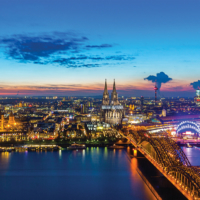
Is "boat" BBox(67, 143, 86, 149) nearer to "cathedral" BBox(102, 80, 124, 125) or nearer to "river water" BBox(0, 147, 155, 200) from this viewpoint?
"river water" BBox(0, 147, 155, 200)

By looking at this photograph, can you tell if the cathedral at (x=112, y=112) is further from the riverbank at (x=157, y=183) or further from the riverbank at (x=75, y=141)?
the riverbank at (x=157, y=183)

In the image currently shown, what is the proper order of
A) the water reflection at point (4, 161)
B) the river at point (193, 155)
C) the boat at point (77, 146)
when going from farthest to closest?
1. the boat at point (77, 146)
2. the river at point (193, 155)
3. the water reflection at point (4, 161)

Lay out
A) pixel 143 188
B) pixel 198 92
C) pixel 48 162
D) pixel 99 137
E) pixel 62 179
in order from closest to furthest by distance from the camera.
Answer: pixel 143 188 → pixel 62 179 → pixel 48 162 → pixel 99 137 → pixel 198 92

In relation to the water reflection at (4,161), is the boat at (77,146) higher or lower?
higher

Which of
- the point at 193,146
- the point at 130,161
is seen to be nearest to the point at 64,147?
the point at 130,161

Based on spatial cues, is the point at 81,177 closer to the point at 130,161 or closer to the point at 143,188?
the point at 143,188

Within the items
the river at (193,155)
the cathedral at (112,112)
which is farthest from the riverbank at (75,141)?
the cathedral at (112,112)

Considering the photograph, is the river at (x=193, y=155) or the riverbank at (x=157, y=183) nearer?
the riverbank at (x=157, y=183)

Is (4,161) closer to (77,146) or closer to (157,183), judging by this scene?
(77,146)

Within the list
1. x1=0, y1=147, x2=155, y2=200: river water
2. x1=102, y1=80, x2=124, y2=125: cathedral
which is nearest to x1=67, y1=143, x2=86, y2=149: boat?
x1=0, y1=147, x2=155, y2=200: river water
